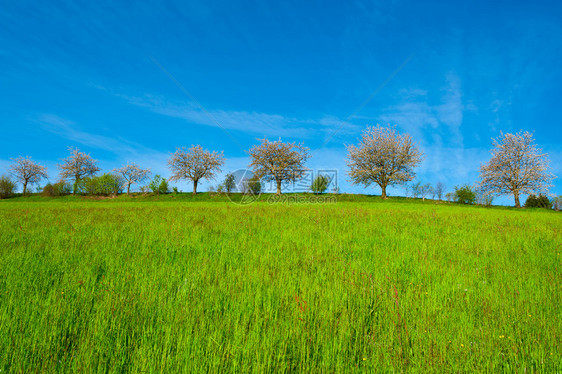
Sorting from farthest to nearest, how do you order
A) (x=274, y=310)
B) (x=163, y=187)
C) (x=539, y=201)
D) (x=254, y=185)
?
(x=163, y=187) → (x=254, y=185) → (x=539, y=201) → (x=274, y=310)

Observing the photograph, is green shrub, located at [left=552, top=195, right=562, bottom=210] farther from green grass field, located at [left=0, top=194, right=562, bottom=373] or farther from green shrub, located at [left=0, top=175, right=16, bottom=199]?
green shrub, located at [left=0, top=175, right=16, bottom=199]

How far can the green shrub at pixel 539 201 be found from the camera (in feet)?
150

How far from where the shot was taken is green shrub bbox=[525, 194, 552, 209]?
45719 mm

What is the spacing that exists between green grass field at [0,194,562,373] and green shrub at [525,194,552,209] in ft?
196

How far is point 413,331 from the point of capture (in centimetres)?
232

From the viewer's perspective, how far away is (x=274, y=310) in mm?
2633

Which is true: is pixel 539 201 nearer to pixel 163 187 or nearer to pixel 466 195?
pixel 466 195

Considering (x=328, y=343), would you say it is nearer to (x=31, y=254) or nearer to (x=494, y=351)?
(x=494, y=351)

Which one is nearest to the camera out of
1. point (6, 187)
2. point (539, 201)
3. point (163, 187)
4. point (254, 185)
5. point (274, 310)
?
point (274, 310)

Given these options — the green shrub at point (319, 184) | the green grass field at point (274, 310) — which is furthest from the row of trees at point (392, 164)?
the green grass field at point (274, 310)

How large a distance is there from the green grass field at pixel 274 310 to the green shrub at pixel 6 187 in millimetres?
79785

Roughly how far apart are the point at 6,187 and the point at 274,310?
87.7 metres

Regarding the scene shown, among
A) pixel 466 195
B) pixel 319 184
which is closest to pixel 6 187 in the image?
pixel 319 184

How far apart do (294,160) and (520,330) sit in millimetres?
51393
